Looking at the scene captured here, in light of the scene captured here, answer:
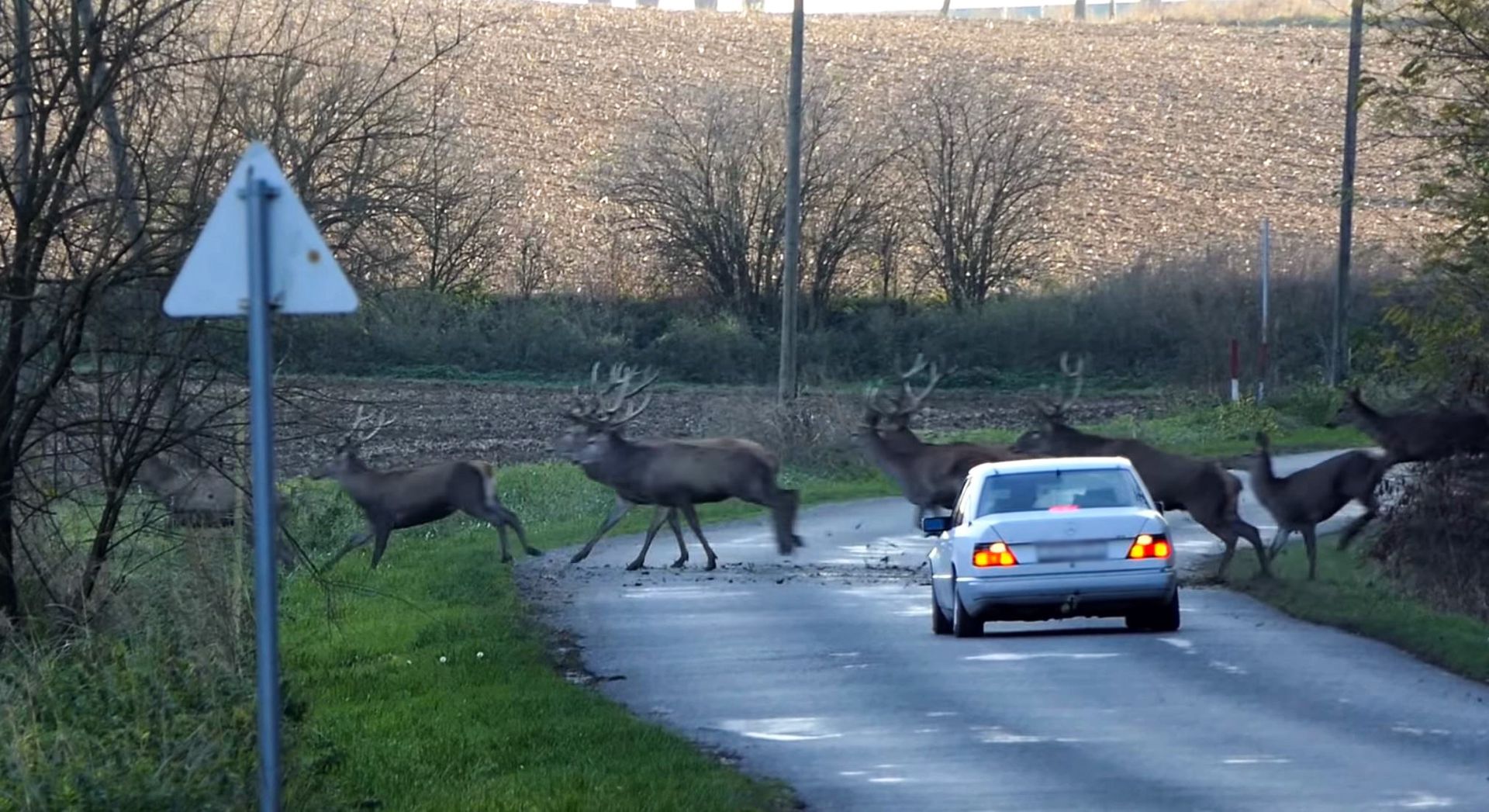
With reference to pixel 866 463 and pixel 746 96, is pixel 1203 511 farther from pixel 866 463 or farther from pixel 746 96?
pixel 746 96

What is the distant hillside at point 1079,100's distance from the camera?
213 ft

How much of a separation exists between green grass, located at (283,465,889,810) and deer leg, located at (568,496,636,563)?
2.04 meters

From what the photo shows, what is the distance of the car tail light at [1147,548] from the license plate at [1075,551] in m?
0.22

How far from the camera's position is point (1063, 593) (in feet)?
50.7

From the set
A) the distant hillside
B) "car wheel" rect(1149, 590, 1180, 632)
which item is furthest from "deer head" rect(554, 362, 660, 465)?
the distant hillside

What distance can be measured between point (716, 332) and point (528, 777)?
42691 mm

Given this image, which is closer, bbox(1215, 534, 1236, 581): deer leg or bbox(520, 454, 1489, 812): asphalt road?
bbox(520, 454, 1489, 812): asphalt road

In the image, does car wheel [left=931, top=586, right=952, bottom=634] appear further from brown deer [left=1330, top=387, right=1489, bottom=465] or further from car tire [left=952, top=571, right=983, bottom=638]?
brown deer [left=1330, top=387, right=1489, bottom=465]

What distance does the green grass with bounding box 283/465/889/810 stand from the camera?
1011 cm

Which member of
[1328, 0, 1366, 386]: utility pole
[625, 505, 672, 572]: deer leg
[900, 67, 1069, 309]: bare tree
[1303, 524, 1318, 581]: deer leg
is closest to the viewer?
[1303, 524, 1318, 581]: deer leg

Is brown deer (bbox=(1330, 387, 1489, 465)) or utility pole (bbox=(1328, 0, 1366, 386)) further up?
utility pole (bbox=(1328, 0, 1366, 386))

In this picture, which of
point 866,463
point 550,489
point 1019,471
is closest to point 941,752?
point 1019,471

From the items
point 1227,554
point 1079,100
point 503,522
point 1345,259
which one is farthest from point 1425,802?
point 1079,100

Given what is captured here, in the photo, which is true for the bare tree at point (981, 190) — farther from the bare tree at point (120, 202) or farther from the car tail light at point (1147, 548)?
the bare tree at point (120, 202)
